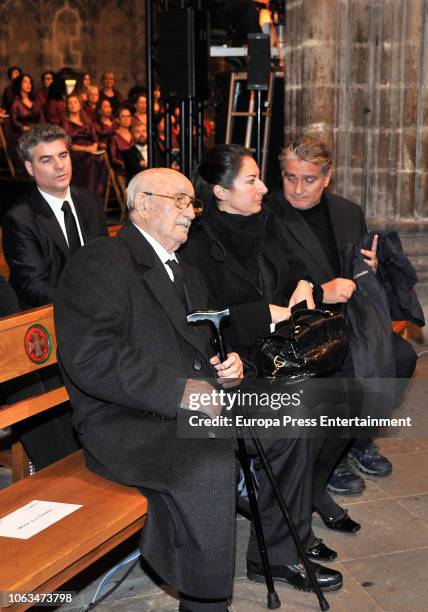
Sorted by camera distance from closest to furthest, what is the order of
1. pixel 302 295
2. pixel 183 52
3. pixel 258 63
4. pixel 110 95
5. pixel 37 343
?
pixel 37 343 → pixel 302 295 → pixel 183 52 → pixel 258 63 → pixel 110 95

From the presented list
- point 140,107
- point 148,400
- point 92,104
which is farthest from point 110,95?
point 148,400

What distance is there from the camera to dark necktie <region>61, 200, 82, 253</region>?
4.36 meters

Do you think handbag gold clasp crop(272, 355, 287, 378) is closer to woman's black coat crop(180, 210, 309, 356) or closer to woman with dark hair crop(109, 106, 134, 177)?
woman's black coat crop(180, 210, 309, 356)

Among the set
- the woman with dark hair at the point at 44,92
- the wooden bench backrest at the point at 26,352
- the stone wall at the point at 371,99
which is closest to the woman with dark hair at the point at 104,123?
the woman with dark hair at the point at 44,92

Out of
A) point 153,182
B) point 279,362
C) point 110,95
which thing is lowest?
point 279,362

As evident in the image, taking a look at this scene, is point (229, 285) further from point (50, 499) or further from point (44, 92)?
point (44, 92)

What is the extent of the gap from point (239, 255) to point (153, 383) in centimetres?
114

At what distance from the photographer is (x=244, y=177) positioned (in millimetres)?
3934

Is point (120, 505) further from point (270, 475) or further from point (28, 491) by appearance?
point (270, 475)

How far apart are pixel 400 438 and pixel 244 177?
6.75ft

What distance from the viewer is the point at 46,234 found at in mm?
4258

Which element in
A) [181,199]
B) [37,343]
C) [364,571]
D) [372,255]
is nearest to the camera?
[181,199]

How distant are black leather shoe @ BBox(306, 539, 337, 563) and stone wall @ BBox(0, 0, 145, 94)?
54.3 feet

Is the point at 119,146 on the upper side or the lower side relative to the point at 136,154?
upper
